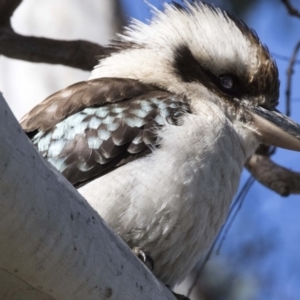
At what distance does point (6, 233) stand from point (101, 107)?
0.95 meters

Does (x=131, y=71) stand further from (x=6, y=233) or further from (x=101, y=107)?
(x=6, y=233)

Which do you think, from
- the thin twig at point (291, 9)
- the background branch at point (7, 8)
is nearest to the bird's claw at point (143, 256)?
the background branch at point (7, 8)

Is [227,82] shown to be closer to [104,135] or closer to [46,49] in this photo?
[104,135]

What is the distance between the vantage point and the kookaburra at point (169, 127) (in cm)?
243

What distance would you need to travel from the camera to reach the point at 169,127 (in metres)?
2.57

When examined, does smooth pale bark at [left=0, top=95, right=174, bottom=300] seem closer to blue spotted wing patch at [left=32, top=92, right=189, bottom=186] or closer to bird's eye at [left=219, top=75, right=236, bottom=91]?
blue spotted wing patch at [left=32, top=92, right=189, bottom=186]

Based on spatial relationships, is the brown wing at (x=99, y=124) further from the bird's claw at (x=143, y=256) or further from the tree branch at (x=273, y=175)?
the tree branch at (x=273, y=175)

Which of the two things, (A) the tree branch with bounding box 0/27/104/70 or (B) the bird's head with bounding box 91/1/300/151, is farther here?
(A) the tree branch with bounding box 0/27/104/70

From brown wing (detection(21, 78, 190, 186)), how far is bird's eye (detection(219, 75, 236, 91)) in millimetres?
250

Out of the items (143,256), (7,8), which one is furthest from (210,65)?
(7,8)

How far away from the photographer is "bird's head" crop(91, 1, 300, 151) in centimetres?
288

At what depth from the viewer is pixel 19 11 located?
4.56m

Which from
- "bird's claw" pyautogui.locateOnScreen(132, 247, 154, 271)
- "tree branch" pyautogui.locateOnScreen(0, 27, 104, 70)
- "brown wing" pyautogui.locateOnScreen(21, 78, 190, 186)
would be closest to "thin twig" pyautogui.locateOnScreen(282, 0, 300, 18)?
"tree branch" pyautogui.locateOnScreen(0, 27, 104, 70)

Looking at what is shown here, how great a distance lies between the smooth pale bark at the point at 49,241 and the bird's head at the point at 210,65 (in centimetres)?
87
